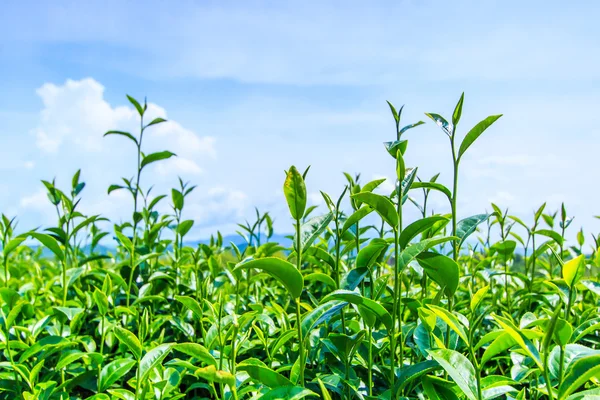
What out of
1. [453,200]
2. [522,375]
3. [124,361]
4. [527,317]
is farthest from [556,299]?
[124,361]

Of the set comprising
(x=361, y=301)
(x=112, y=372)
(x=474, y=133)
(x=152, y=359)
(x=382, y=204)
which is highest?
(x=474, y=133)

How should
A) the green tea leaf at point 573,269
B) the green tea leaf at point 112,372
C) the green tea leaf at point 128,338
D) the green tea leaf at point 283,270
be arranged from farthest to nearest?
the green tea leaf at point 112,372 < the green tea leaf at point 128,338 < the green tea leaf at point 573,269 < the green tea leaf at point 283,270

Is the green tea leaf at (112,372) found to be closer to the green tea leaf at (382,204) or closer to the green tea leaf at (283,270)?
the green tea leaf at (283,270)

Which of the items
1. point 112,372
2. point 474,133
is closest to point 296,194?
point 474,133

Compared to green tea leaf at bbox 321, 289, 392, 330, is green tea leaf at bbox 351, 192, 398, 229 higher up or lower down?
higher up

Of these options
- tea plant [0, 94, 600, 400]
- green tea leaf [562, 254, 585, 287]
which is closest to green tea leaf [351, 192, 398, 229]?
tea plant [0, 94, 600, 400]

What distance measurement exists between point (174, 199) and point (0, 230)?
2.50 ft

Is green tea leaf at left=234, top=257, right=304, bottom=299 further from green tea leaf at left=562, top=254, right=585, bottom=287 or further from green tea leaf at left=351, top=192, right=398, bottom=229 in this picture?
green tea leaf at left=562, top=254, right=585, bottom=287

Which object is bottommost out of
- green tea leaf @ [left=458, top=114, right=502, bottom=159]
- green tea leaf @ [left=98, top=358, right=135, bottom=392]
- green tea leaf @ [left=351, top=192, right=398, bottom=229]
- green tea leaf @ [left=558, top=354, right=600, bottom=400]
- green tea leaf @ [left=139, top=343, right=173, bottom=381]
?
green tea leaf @ [left=98, top=358, right=135, bottom=392]

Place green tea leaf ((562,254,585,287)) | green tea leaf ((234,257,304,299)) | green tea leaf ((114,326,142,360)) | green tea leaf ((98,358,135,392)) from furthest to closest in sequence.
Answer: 1. green tea leaf ((98,358,135,392))
2. green tea leaf ((114,326,142,360))
3. green tea leaf ((562,254,585,287))
4. green tea leaf ((234,257,304,299))

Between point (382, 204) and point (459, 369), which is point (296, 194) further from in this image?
point (459, 369)

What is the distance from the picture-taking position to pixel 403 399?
4.02ft

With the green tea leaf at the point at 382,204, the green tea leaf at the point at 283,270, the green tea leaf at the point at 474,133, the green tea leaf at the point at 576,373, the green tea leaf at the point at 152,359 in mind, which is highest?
the green tea leaf at the point at 474,133

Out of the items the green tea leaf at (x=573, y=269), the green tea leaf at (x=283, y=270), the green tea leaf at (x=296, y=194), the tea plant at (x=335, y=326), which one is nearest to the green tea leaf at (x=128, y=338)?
the tea plant at (x=335, y=326)
